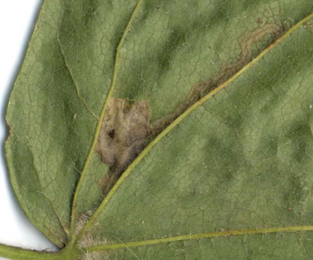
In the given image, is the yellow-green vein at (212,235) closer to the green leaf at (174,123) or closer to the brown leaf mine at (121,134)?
the green leaf at (174,123)

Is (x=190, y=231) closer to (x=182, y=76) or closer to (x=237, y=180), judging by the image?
(x=237, y=180)

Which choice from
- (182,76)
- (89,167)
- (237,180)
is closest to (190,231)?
(237,180)

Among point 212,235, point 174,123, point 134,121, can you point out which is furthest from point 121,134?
point 212,235

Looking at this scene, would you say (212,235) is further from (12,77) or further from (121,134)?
(12,77)

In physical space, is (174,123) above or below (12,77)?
below

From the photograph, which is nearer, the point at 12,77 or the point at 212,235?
the point at 212,235

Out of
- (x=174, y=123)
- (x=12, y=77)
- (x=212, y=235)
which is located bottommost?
(x=212, y=235)

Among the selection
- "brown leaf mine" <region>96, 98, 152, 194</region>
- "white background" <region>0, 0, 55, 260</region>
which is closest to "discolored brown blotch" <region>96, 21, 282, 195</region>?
"brown leaf mine" <region>96, 98, 152, 194</region>
